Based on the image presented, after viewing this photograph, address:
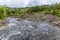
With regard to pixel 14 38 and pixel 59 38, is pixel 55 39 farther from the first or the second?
pixel 14 38

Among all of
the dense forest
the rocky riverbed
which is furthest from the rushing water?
the dense forest

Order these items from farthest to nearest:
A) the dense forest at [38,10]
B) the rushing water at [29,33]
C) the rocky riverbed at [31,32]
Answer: the dense forest at [38,10] → the rocky riverbed at [31,32] → the rushing water at [29,33]

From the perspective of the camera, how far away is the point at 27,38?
27891 millimetres

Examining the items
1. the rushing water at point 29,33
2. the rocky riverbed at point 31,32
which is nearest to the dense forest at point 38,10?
the rocky riverbed at point 31,32

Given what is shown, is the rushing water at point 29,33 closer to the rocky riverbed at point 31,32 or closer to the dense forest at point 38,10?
the rocky riverbed at point 31,32

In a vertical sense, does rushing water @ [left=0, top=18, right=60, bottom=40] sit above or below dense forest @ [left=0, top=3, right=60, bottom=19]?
above

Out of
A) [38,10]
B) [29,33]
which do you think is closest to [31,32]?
[29,33]

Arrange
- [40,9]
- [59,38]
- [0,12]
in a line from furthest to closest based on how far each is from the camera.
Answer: [40,9] < [0,12] < [59,38]

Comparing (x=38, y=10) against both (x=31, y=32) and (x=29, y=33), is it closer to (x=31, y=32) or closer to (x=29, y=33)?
(x=31, y=32)

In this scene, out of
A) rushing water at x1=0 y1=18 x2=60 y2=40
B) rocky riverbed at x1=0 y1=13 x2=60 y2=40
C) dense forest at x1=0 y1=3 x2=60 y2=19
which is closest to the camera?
rushing water at x1=0 y1=18 x2=60 y2=40

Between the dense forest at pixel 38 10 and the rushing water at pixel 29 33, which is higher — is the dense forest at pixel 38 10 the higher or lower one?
the lower one

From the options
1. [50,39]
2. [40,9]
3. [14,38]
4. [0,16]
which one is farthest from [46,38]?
[40,9]

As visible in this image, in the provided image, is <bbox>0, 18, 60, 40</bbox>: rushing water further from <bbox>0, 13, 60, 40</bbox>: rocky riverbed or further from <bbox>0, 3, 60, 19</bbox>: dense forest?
<bbox>0, 3, 60, 19</bbox>: dense forest

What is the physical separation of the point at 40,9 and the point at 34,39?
277 feet
